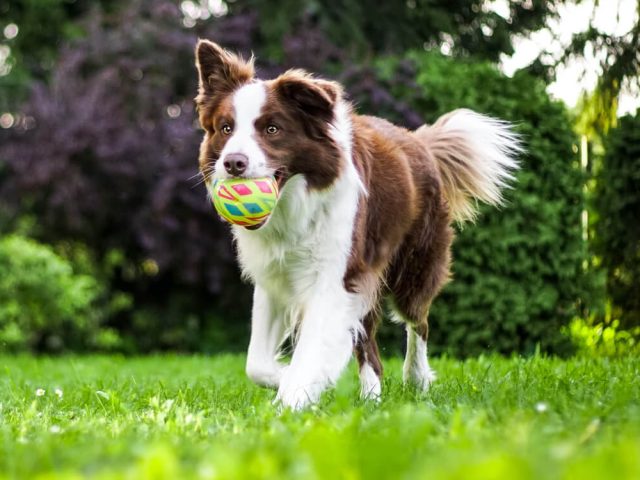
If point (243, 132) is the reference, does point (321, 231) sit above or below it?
below

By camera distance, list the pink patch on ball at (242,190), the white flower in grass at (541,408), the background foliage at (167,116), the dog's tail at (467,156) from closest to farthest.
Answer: the white flower in grass at (541,408) < the pink patch on ball at (242,190) < the dog's tail at (467,156) < the background foliage at (167,116)

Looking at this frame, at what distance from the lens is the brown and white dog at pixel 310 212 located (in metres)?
4.17

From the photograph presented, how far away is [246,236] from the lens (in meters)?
4.54

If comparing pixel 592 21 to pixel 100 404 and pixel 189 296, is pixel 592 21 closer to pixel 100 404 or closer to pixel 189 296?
pixel 100 404

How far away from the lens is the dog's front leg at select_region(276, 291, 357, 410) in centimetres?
405

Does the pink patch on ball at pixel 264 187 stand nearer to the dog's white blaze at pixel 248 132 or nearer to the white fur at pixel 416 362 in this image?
the dog's white blaze at pixel 248 132

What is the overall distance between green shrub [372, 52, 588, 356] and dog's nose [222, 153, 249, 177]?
14.1 feet

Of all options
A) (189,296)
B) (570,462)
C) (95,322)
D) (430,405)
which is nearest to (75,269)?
(95,322)

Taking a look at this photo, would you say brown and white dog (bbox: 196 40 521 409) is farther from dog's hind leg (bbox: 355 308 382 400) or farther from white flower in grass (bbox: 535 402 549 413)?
white flower in grass (bbox: 535 402 549 413)

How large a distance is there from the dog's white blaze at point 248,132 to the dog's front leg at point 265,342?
2.69ft

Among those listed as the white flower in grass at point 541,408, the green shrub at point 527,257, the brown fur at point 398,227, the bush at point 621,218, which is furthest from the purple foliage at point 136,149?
the white flower in grass at point 541,408

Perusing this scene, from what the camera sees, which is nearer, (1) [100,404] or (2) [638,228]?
(1) [100,404]

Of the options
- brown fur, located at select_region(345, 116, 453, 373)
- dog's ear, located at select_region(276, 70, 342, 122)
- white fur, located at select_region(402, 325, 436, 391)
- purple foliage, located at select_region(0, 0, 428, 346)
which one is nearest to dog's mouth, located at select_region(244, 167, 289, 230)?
dog's ear, located at select_region(276, 70, 342, 122)

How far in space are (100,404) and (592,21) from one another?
5.69 metres
